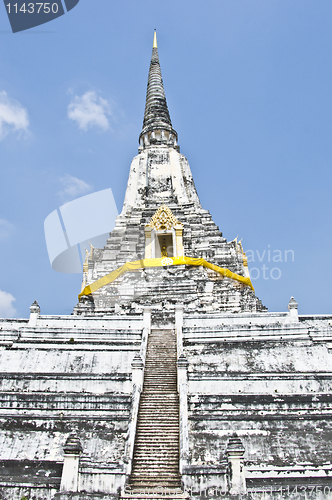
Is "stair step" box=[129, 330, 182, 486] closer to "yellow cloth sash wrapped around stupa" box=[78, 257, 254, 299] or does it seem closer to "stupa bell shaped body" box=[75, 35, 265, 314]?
"stupa bell shaped body" box=[75, 35, 265, 314]

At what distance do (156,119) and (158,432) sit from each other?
96.9 feet

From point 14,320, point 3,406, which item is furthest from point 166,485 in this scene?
point 14,320

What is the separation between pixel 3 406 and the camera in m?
11.0

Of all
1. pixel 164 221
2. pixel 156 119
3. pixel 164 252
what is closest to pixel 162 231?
pixel 164 221

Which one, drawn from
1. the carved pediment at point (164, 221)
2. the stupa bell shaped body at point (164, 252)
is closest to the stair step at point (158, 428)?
the stupa bell shaped body at point (164, 252)

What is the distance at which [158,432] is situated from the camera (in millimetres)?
10312

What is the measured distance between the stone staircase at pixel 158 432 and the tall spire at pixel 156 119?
24.4 meters

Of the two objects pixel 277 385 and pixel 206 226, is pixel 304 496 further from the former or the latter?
pixel 206 226

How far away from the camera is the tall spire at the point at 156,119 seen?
34375 mm

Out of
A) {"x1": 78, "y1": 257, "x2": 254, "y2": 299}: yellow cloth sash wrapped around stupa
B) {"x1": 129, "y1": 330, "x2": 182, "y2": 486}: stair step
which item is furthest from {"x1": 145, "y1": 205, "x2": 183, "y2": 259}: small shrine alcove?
{"x1": 129, "y1": 330, "x2": 182, "y2": 486}: stair step

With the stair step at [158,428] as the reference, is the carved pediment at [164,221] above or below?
above

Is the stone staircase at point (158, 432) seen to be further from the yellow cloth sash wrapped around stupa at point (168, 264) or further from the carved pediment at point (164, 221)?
the carved pediment at point (164, 221)

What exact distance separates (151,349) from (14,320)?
6378mm

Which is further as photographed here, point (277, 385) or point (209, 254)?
point (209, 254)
